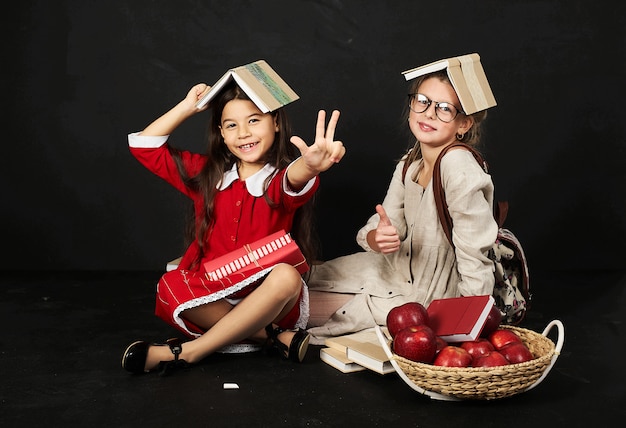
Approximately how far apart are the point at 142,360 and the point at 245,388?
32 cm

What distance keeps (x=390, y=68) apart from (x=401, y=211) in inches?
43.0

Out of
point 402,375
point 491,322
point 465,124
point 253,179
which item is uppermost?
point 465,124

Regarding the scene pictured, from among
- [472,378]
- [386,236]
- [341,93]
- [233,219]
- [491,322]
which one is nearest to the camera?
[472,378]

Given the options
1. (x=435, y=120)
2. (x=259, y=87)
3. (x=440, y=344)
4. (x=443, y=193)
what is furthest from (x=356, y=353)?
(x=259, y=87)

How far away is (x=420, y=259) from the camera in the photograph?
2.73 m

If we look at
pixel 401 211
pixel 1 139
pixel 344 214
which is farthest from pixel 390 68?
pixel 1 139

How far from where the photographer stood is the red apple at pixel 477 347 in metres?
2.15

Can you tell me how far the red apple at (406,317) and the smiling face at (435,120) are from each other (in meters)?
0.58

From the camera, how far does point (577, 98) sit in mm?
3758

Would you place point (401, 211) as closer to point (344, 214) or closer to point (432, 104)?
point (432, 104)

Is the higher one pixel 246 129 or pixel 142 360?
pixel 246 129

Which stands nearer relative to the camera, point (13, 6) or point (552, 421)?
point (552, 421)

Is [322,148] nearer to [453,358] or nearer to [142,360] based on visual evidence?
[453,358]

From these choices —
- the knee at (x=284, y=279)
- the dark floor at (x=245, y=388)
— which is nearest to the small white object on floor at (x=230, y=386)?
the dark floor at (x=245, y=388)
